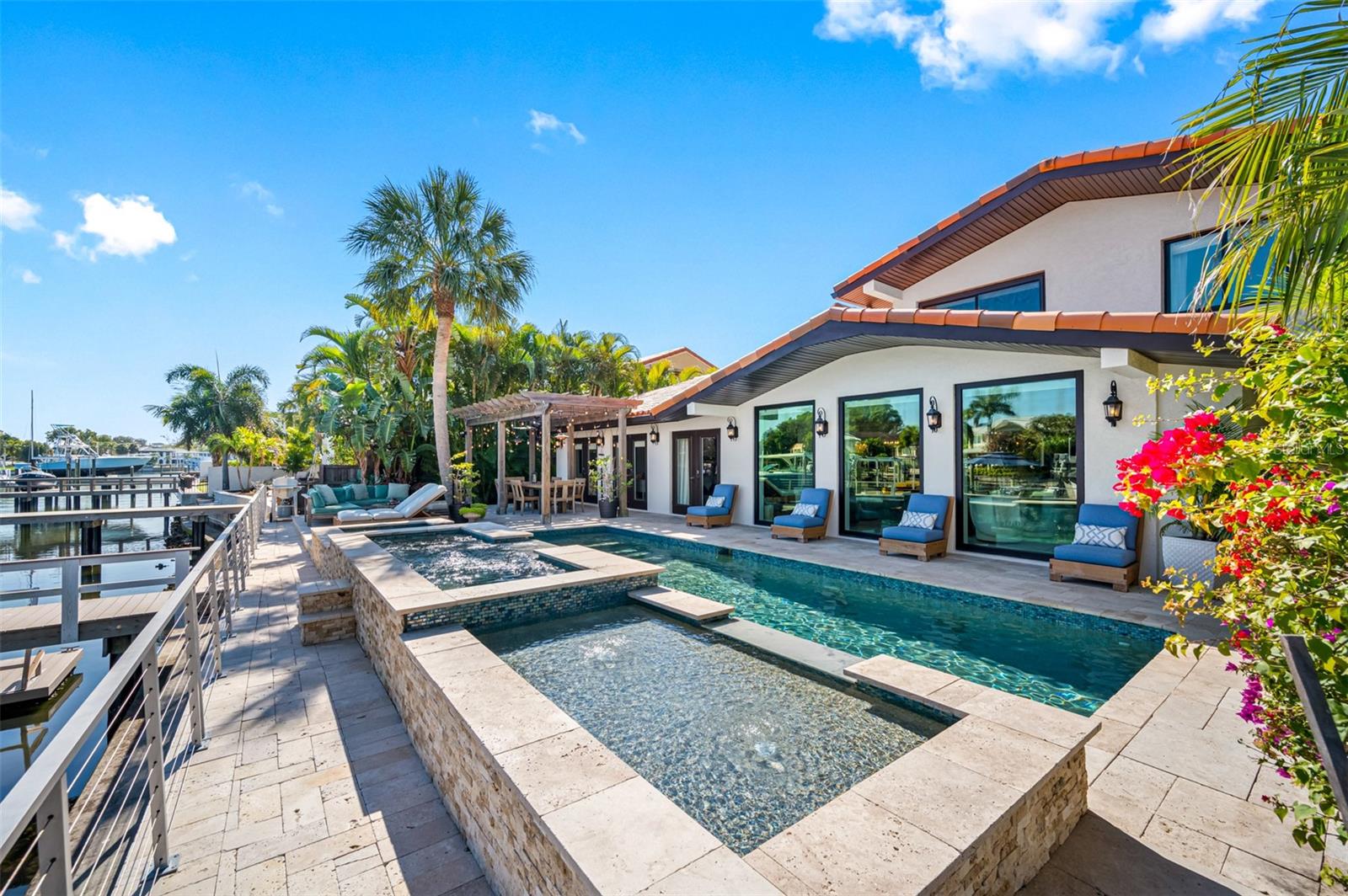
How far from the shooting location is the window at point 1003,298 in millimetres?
9711

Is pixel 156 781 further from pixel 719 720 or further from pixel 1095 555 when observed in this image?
pixel 1095 555

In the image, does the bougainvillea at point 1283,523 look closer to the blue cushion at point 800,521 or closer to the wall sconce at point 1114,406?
the wall sconce at point 1114,406

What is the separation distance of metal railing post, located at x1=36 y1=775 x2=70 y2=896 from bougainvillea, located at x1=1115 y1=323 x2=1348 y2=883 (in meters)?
3.66

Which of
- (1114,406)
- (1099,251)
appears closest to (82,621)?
(1114,406)

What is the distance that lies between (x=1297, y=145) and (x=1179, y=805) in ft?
10.5

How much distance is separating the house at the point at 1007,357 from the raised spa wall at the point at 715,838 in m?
5.13

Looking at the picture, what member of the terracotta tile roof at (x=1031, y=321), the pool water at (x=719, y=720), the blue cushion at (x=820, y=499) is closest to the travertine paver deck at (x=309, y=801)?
the pool water at (x=719, y=720)

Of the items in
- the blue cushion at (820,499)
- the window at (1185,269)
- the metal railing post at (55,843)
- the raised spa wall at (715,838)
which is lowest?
the raised spa wall at (715,838)

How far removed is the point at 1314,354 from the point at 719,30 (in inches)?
463

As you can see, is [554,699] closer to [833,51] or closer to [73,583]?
[73,583]

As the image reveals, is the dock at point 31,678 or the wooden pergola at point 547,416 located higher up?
the wooden pergola at point 547,416

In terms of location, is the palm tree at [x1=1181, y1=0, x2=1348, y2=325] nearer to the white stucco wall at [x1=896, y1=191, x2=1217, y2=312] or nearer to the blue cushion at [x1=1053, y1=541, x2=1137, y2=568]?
the blue cushion at [x1=1053, y1=541, x2=1137, y2=568]

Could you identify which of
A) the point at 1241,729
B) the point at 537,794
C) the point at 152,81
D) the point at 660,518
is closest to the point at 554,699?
the point at 537,794

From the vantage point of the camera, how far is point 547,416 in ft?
48.3
